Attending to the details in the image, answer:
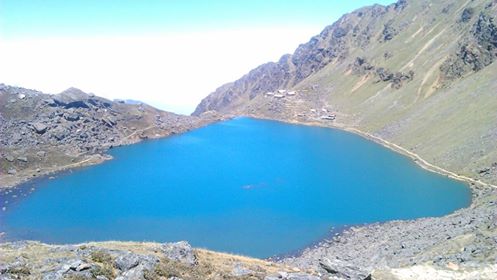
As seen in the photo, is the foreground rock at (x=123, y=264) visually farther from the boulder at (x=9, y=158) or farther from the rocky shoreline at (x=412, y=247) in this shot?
the boulder at (x=9, y=158)

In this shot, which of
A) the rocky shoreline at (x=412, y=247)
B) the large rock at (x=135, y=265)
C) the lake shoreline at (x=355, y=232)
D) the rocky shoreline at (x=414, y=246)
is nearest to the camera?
the large rock at (x=135, y=265)

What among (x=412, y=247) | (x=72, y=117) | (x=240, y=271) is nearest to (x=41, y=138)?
(x=72, y=117)

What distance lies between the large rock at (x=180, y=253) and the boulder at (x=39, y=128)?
15185 centimetres

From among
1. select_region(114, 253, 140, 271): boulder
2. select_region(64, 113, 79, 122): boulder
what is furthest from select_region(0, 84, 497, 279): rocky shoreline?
select_region(64, 113, 79, 122): boulder

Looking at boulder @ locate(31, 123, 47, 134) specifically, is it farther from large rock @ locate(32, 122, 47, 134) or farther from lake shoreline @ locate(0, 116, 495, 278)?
lake shoreline @ locate(0, 116, 495, 278)

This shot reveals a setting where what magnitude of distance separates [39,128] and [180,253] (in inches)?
6088

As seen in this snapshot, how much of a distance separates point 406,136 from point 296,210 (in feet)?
268

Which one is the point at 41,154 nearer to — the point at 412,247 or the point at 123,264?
the point at 412,247

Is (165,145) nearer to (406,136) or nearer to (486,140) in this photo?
(406,136)

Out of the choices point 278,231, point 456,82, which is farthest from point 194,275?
point 456,82

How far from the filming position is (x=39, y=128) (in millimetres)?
175375

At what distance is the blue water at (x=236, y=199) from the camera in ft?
293

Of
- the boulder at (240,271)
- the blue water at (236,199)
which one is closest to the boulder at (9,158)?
the blue water at (236,199)

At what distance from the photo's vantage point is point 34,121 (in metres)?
180
